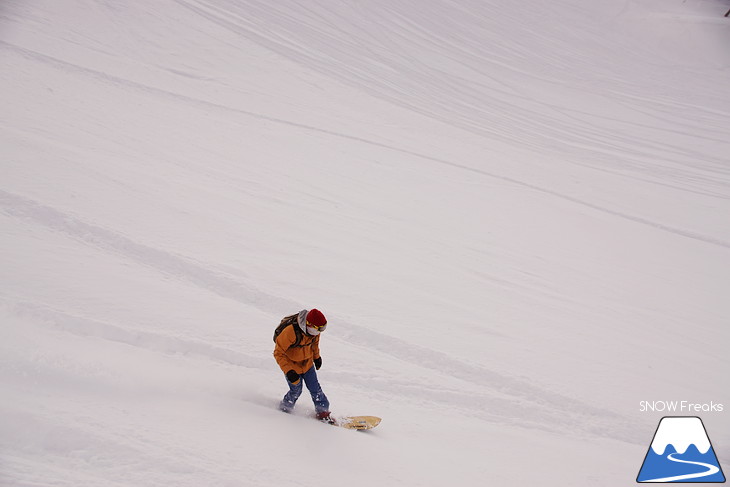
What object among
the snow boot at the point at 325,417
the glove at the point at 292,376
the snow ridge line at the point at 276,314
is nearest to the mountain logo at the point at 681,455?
the snow ridge line at the point at 276,314

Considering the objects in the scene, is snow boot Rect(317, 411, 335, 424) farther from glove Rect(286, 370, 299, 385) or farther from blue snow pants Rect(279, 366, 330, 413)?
glove Rect(286, 370, 299, 385)

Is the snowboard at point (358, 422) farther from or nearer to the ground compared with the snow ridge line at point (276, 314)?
nearer to the ground

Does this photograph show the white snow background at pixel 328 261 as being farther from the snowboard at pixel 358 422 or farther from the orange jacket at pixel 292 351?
the orange jacket at pixel 292 351

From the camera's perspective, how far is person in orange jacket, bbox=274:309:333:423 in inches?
165

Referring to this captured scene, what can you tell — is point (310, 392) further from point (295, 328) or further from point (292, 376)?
point (295, 328)

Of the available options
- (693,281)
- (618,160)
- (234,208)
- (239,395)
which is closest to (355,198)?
(234,208)

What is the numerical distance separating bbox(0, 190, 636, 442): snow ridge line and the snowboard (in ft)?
3.92

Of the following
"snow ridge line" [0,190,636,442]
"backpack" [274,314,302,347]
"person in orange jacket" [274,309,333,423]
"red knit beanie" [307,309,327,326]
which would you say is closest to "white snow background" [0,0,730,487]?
"snow ridge line" [0,190,636,442]

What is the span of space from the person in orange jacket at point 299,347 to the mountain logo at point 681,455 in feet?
11.1

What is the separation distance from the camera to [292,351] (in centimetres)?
436

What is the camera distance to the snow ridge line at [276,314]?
5434 millimetres

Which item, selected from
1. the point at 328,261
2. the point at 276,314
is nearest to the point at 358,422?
the point at 276,314

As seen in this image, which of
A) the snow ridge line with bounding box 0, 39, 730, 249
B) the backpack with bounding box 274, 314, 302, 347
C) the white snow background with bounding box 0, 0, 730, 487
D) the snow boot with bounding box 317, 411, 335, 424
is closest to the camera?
the backpack with bounding box 274, 314, 302, 347

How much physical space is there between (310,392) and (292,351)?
0.56m
